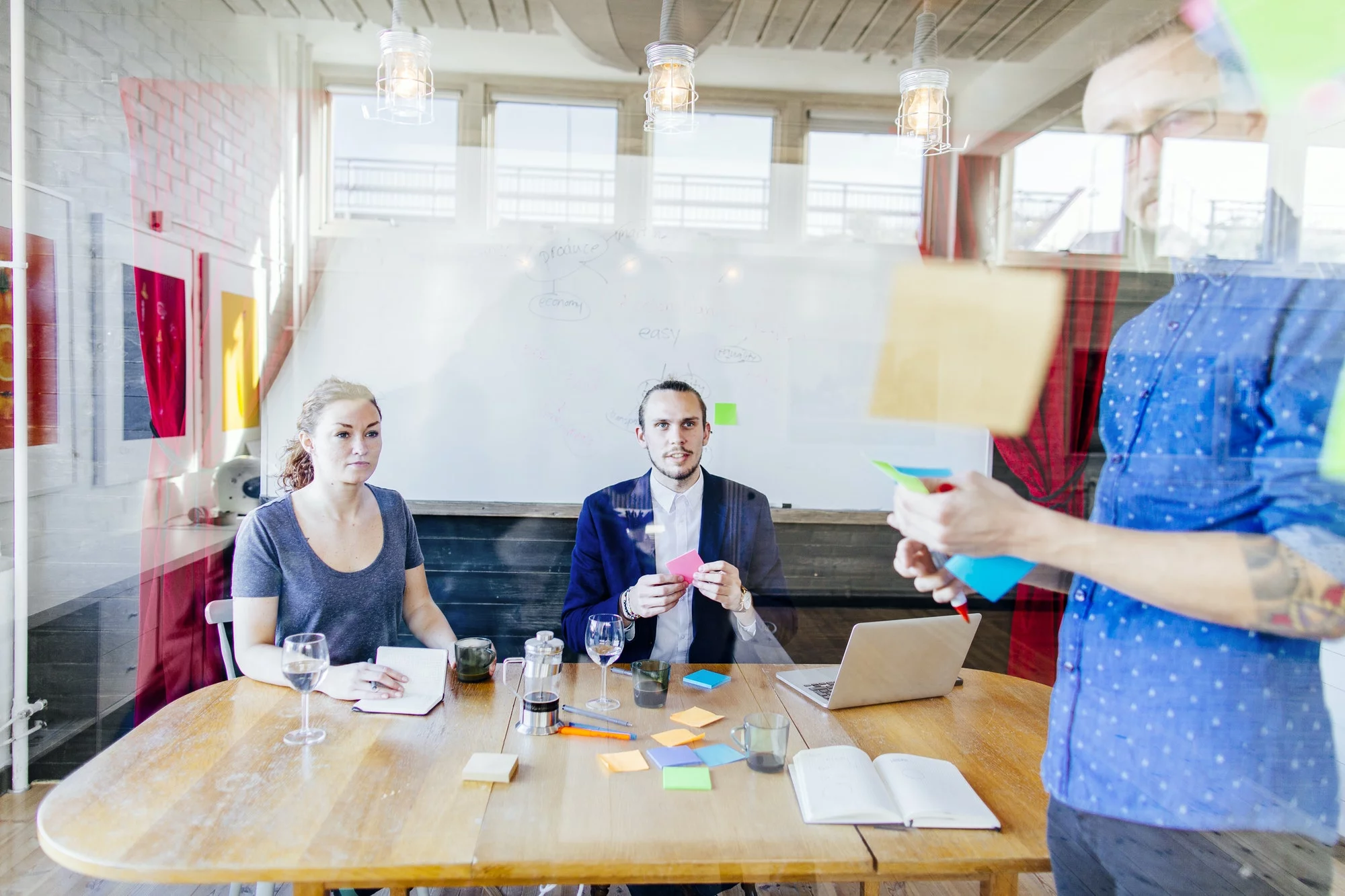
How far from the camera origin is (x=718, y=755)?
1495 millimetres

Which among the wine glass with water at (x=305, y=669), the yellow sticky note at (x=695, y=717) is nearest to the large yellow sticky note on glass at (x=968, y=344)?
the yellow sticky note at (x=695, y=717)

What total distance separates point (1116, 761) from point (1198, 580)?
0.34 metres

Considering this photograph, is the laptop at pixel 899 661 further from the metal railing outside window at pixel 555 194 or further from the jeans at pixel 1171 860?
the metal railing outside window at pixel 555 194

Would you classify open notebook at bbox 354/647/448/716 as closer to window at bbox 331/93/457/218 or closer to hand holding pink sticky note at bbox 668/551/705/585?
hand holding pink sticky note at bbox 668/551/705/585

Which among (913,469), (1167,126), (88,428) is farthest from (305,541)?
(1167,126)

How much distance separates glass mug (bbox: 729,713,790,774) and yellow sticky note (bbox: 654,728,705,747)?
16 cm

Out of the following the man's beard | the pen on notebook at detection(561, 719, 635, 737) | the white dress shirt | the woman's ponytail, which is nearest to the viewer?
the pen on notebook at detection(561, 719, 635, 737)

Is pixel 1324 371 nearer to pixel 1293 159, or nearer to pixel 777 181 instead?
pixel 1293 159

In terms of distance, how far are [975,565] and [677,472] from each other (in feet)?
5.63

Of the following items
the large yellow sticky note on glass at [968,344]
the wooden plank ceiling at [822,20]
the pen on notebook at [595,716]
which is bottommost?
the pen on notebook at [595,716]

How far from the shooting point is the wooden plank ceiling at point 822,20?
2.56 metres

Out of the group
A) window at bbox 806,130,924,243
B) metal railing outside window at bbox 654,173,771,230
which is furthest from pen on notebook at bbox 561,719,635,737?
window at bbox 806,130,924,243

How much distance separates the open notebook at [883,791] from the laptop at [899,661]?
10.4 inches

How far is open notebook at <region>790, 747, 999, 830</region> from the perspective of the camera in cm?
125
